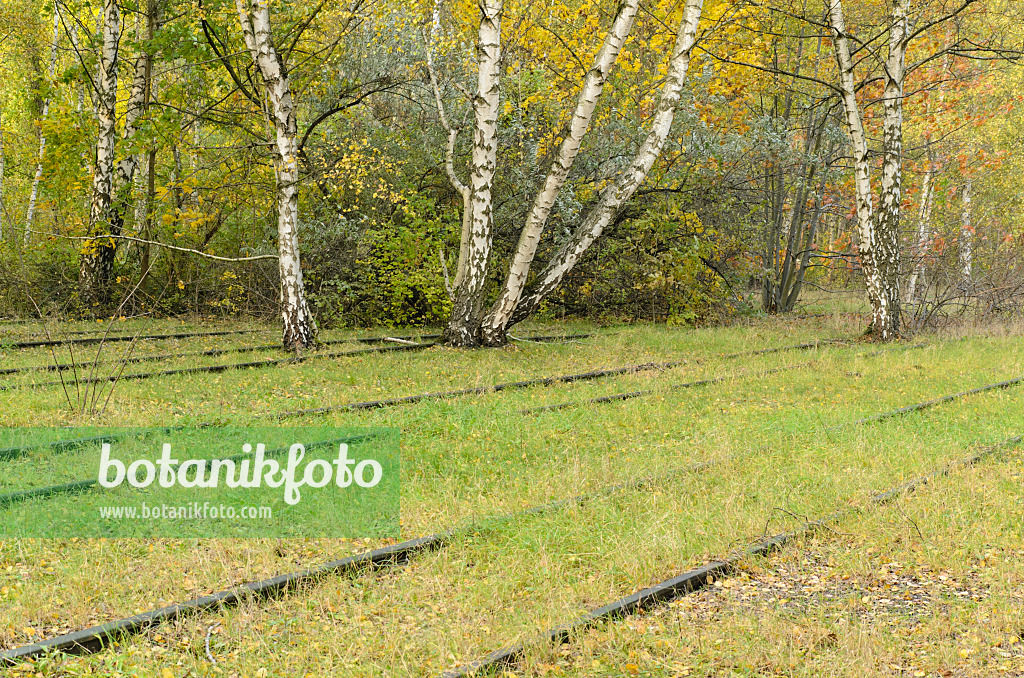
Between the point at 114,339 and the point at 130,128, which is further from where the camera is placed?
the point at 130,128

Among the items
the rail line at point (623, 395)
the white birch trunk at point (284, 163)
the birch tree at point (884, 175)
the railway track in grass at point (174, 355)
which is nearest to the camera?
the rail line at point (623, 395)

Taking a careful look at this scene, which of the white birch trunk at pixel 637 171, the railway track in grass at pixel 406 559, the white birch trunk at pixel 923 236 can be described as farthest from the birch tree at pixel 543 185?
the white birch trunk at pixel 923 236

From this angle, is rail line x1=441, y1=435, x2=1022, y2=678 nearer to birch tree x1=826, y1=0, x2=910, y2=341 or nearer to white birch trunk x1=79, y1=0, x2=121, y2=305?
birch tree x1=826, y1=0, x2=910, y2=341

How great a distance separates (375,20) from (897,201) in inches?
424

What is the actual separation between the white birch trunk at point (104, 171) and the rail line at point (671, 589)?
14.1 metres

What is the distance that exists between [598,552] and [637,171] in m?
8.91

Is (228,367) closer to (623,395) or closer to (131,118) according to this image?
(623,395)

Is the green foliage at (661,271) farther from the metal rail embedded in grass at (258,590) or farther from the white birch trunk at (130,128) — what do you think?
the metal rail embedded in grass at (258,590)

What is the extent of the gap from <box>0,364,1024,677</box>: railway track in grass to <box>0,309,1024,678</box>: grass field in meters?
0.08

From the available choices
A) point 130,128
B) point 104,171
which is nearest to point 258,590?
point 104,171

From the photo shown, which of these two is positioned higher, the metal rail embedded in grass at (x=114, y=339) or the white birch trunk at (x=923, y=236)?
the white birch trunk at (x=923, y=236)

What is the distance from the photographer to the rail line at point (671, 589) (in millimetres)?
3949

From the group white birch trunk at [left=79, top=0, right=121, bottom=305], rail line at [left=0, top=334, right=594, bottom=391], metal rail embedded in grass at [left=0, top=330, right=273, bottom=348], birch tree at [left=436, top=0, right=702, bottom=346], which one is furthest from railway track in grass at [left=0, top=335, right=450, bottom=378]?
white birch trunk at [left=79, top=0, right=121, bottom=305]

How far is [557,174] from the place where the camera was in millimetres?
12711
